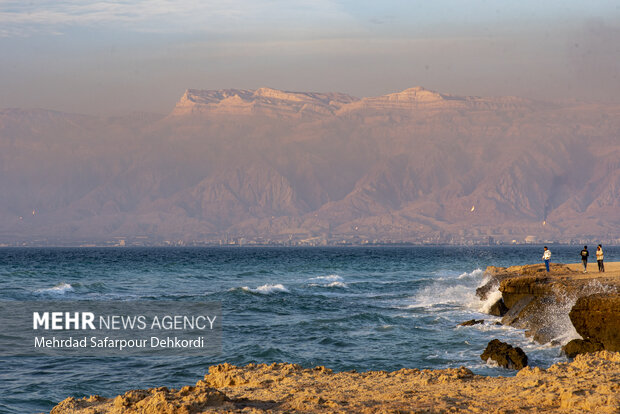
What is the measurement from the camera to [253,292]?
54.0 metres

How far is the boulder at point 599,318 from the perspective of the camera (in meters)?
22.3

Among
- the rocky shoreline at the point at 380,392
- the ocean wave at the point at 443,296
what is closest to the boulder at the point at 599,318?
the rocky shoreline at the point at 380,392

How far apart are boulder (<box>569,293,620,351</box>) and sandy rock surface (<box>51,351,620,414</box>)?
8576 mm

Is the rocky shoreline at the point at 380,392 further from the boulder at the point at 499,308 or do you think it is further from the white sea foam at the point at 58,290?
the white sea foam at the point at 58,290

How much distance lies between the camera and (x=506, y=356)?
20672mm

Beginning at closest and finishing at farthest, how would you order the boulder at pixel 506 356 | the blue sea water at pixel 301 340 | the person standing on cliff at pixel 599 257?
the boulder at pixel 506 356, the blue sea water at pixel 301 340, the person standing on cliff at pixel 599 257

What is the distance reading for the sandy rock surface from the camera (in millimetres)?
10828

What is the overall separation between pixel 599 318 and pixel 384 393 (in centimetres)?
1330

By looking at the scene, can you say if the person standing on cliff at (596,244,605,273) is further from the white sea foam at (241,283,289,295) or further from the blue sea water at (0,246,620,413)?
the white sea foam at (241,283,289,295)

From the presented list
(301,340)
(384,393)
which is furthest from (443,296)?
(384,393)

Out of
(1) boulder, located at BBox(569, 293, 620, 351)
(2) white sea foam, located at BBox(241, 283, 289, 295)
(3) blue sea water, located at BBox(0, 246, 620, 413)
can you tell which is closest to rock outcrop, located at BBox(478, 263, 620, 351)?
Answer: (1) boulder, located at BBox(569, 293, 620, 351)

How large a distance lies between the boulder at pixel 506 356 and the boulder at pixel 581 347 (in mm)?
2208

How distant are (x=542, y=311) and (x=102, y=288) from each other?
4252 centimetres

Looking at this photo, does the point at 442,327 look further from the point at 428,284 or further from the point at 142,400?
the point at 428,284
